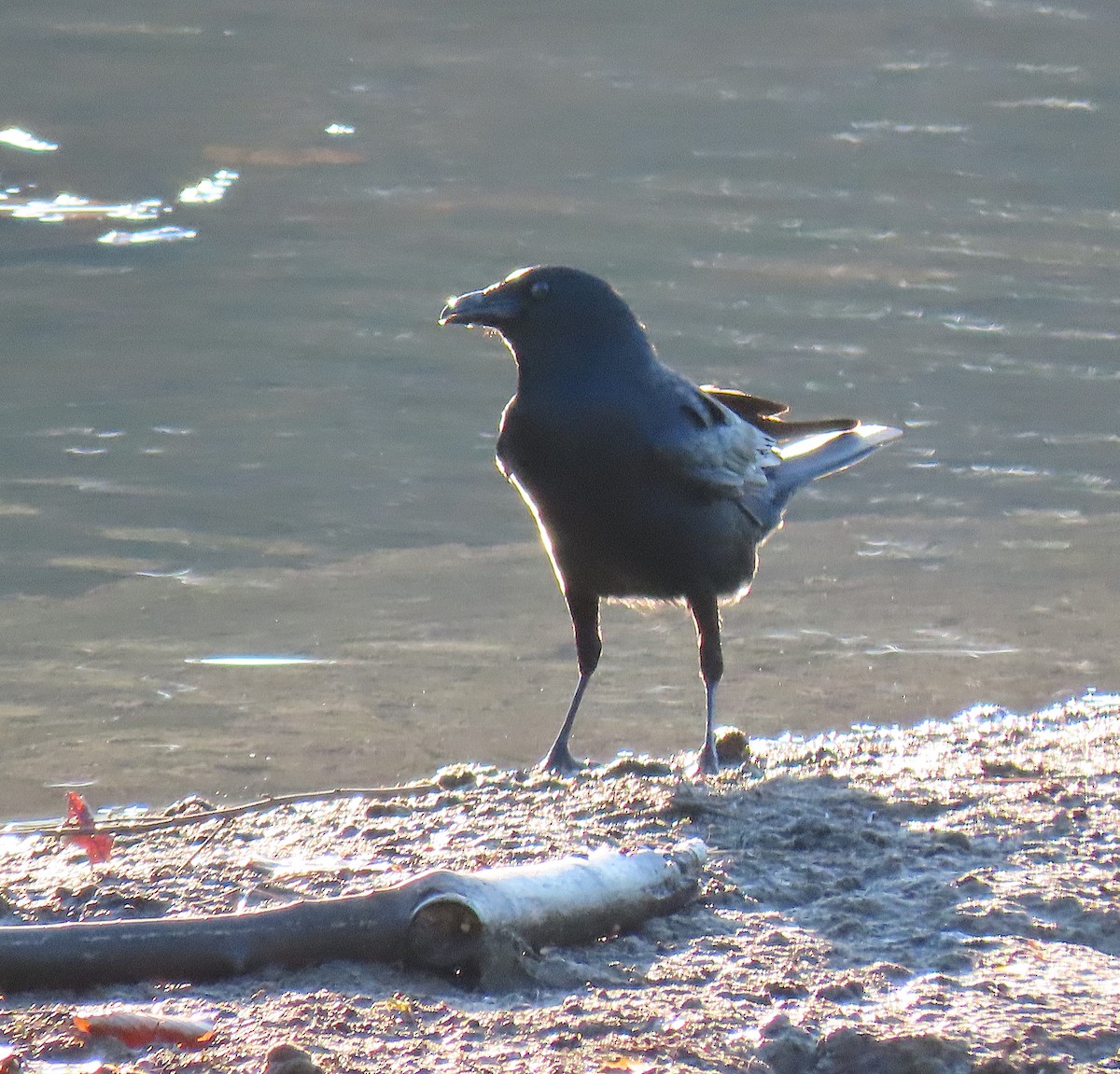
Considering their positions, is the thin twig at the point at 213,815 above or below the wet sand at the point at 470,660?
above

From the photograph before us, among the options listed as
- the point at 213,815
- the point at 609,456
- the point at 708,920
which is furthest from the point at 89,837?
the point at 609,456

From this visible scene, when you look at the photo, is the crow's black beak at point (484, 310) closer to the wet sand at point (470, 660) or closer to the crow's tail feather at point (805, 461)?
the crow's tail feather at point (805, 461)

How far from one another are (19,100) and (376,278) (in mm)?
5205

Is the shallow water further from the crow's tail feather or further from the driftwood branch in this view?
the driftwood branch

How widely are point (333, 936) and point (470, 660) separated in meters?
3.33

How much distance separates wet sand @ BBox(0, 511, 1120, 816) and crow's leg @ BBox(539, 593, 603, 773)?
0.27 metres

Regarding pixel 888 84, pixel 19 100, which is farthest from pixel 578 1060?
pixel 888 84

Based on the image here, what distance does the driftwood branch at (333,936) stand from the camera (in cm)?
332

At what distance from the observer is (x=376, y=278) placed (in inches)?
490

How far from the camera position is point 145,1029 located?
3.15 m

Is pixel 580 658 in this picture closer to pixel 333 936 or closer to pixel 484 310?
pixel 484 310

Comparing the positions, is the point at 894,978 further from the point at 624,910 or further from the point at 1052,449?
the point at 1052,449

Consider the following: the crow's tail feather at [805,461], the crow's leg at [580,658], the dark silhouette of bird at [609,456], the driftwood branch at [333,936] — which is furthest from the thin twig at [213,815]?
the crow's tail feather at [805,461]

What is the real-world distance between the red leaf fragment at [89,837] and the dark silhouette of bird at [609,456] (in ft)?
4.80
